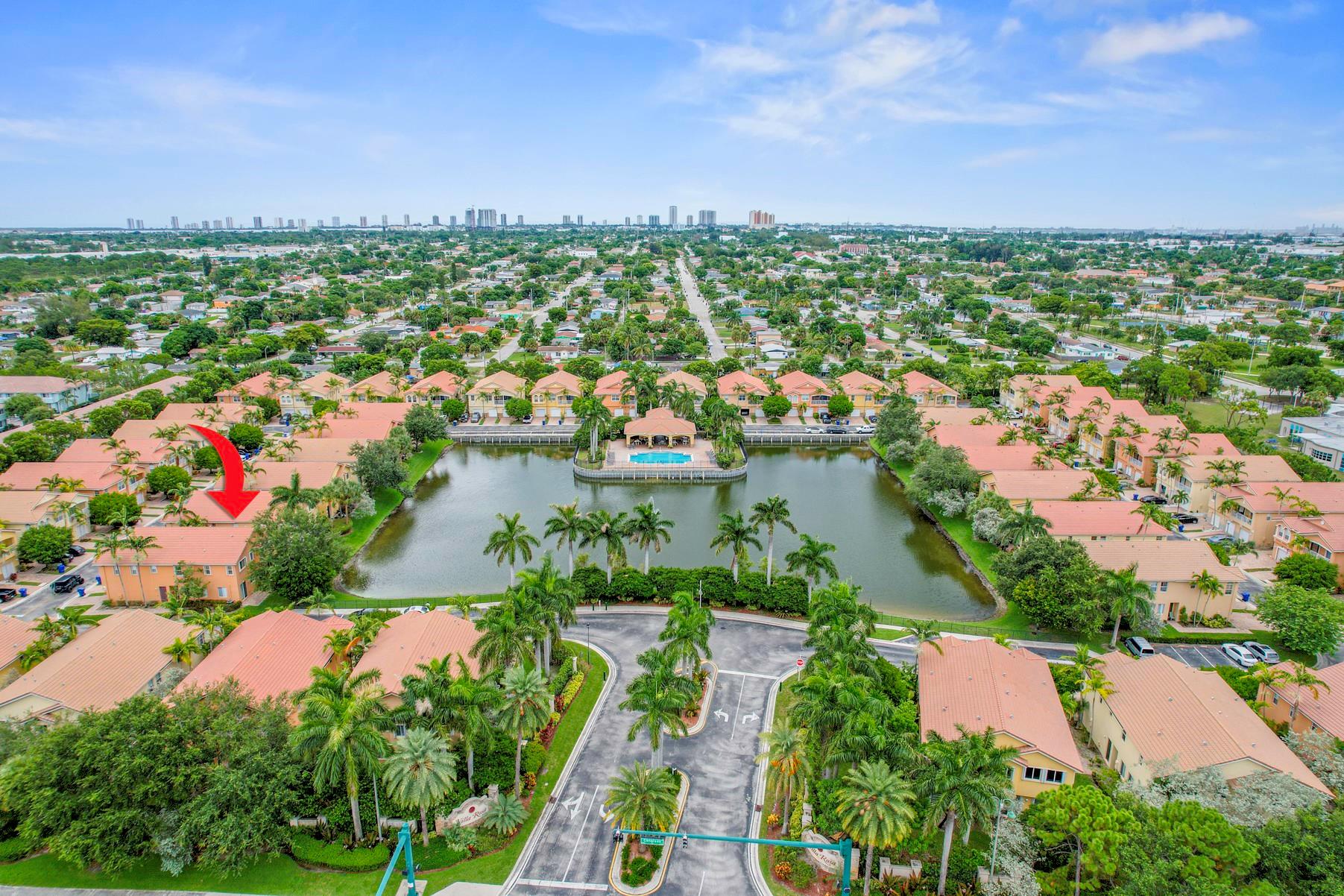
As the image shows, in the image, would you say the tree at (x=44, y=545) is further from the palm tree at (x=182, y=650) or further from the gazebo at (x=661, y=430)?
the gazebo at (x=661, y=430)

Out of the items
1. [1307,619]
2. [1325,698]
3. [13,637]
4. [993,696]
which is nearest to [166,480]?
[13,637]

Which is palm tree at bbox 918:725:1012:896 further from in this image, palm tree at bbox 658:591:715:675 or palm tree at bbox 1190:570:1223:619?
palm tree at bbox 1190:570:1223:619

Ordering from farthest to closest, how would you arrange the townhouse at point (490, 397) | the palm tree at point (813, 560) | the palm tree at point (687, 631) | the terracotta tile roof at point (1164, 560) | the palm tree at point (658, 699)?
the townhouse at point (490, 397)
the terracotta tile roof at point (1164, 560)
the palm tree at point (813, 560)
the palm tree at point (687, 631)
the palm tree at point (658, 699)

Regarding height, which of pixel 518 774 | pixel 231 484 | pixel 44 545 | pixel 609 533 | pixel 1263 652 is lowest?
pixel 1263 652

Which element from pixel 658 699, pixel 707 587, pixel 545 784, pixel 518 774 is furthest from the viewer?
pixel 707 587

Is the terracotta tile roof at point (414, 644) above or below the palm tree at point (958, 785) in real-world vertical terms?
below

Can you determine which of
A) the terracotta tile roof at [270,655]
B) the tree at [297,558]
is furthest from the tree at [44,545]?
the terracotta tile roof at [270,655]

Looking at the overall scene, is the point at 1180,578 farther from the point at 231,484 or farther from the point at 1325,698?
the point at 231,484

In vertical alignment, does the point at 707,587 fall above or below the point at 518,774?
above
